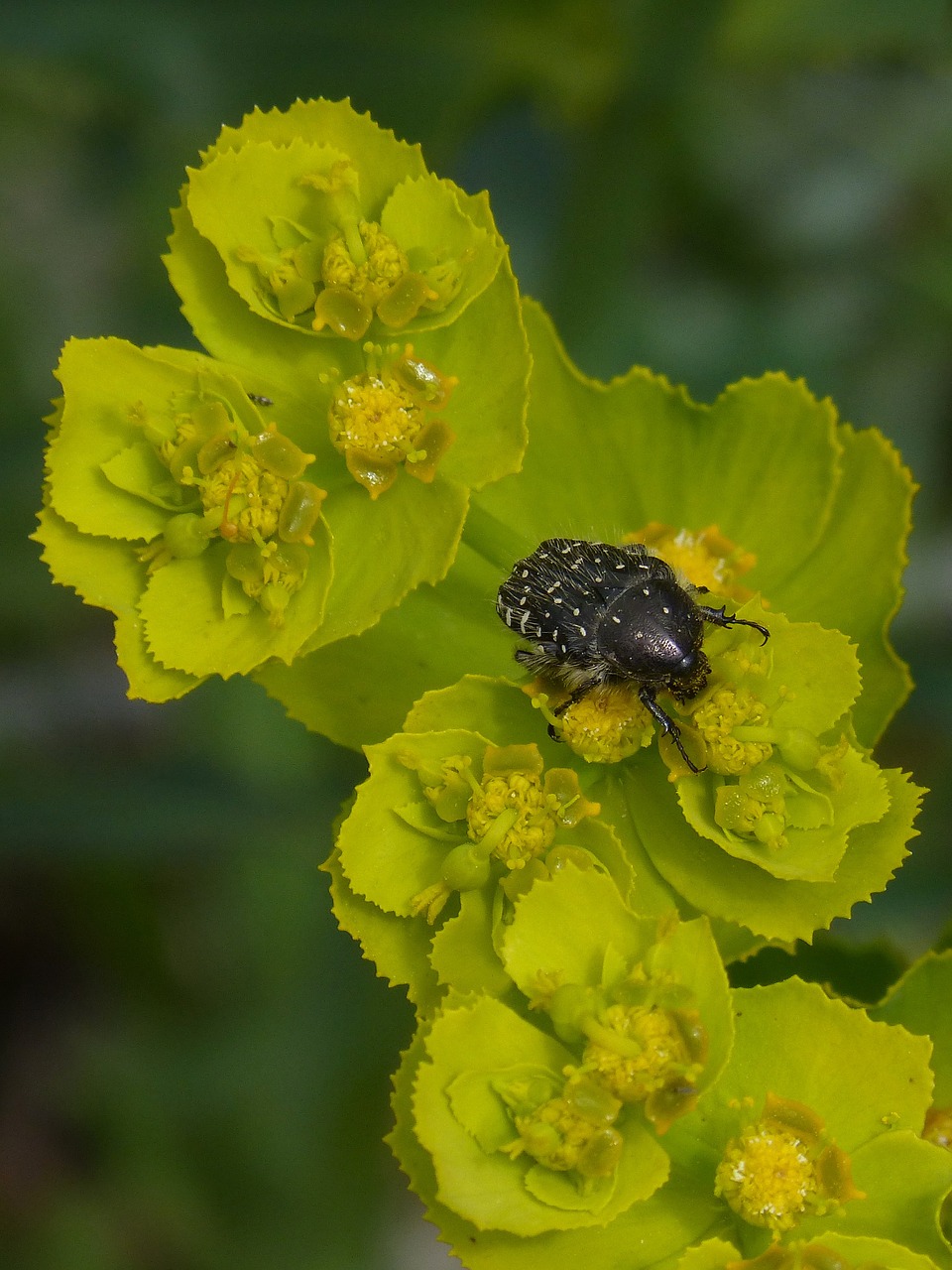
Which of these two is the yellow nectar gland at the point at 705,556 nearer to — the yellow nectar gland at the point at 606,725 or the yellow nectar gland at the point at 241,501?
the yellow nectar gland at the point at 606,725

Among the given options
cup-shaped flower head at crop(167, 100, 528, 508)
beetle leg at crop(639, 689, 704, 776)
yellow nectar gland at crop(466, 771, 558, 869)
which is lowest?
yellow nectar gland at crop(466, 771, 558, 869)

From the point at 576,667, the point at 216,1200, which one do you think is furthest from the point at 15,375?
the point at 576,667

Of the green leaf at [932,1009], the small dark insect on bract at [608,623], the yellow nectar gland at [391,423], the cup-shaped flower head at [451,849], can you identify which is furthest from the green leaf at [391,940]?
the green leaf at [932,1009]

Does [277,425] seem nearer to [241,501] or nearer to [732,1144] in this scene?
[241,501]

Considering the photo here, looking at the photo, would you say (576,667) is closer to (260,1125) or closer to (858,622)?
(858,622)

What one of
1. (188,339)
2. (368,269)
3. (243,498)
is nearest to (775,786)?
(243,498)

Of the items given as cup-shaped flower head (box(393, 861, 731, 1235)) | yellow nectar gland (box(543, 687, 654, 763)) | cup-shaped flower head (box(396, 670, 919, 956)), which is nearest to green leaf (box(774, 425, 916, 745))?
cup-shaped flower head (box(396, 670, 919, 956))

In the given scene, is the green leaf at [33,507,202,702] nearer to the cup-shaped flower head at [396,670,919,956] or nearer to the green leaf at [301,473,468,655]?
the green leaf at [301,473,468,655]
